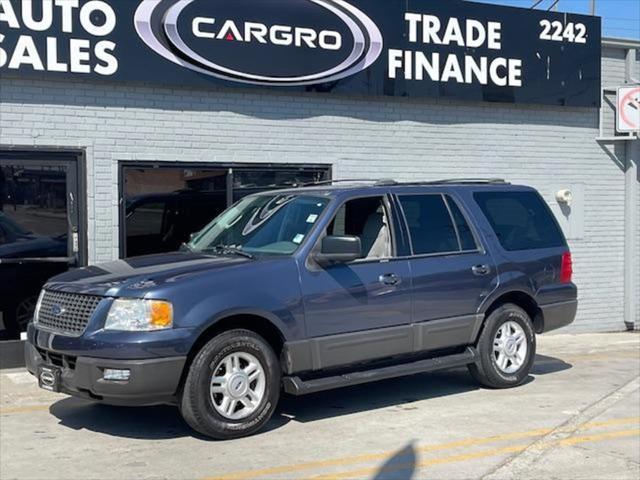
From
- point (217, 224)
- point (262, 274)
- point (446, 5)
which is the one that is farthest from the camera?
point (446, 5)

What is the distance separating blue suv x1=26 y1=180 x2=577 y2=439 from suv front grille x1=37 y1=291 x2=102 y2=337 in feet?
0.05

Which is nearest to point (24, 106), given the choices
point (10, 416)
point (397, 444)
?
point (10, 416)

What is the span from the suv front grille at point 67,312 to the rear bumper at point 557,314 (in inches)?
181

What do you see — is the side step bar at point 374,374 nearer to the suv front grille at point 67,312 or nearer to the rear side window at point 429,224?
the rear side window at point 429,224

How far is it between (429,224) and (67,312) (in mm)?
3376

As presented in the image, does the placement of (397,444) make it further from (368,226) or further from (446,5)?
(446,5)

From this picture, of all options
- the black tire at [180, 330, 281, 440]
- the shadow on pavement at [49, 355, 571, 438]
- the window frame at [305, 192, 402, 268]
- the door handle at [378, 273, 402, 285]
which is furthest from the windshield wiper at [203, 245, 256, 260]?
the shadow on pavement at [49, 355, 571, 438]

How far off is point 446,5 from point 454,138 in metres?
1.85

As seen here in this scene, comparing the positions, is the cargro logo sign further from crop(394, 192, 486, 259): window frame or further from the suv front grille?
the suv front grille

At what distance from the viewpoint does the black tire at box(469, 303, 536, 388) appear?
315 inches

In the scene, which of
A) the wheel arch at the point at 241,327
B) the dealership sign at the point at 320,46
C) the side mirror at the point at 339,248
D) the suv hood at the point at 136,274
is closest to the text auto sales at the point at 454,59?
the dealership sign at the point at 320,46

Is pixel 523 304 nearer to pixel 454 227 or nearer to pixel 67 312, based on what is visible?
pixel 454 227

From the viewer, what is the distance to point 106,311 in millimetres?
6090

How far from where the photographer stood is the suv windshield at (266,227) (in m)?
7.05
